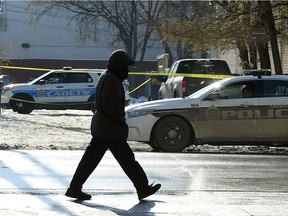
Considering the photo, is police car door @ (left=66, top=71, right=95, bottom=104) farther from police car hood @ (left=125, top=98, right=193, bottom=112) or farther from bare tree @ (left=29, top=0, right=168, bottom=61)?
bare tree @ (left=29, top=0, right=168, bottom=61)

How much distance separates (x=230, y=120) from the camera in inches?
495

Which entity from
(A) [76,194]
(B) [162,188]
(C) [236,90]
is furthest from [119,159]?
(C) [236,90]

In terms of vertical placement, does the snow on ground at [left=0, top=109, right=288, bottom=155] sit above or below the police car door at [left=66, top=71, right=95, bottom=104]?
below

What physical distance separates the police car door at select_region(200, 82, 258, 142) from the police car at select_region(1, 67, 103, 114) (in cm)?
1312

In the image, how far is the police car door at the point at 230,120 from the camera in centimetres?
1255

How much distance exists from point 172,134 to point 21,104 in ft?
45.9

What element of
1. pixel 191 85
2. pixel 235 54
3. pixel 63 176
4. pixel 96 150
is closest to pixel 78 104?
pixel 191 85

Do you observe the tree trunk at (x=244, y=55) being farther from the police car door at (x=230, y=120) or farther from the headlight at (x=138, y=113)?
the headlight at (x=138, y=113)

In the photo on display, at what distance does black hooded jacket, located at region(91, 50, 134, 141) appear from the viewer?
737 cm

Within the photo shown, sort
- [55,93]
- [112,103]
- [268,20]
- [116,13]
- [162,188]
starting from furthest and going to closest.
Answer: [116,13] → [55,93] → [268,20] → [162,188] → [112,103]

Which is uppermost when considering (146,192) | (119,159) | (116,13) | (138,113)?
(116,13)

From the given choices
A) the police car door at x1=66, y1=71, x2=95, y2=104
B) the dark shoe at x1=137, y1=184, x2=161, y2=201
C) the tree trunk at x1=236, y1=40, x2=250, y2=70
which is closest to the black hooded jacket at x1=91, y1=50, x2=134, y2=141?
the dark shoe at x1=137, y1=184, x2=161, y2=201

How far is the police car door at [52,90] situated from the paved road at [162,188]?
13.6 metres

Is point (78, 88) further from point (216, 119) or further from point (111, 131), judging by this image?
point (111, 131)
